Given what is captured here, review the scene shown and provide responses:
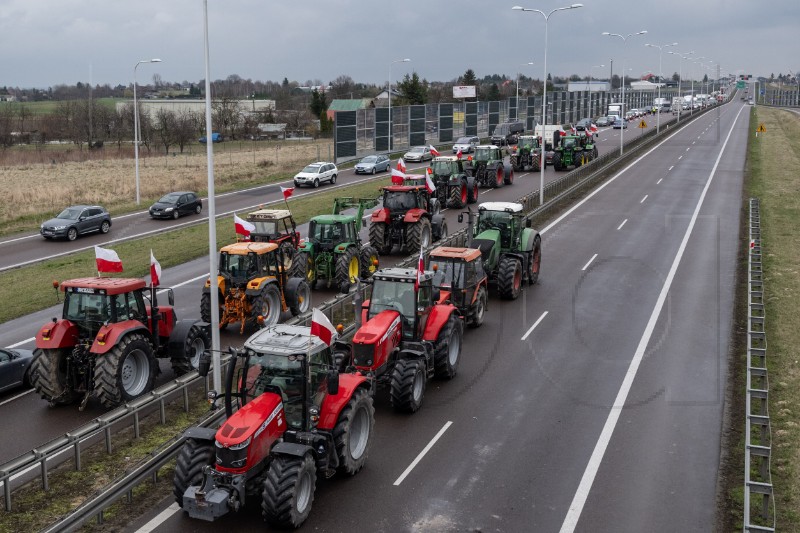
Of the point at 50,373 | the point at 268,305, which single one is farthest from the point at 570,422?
the point at 50,373

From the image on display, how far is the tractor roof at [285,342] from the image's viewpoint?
11616 mm

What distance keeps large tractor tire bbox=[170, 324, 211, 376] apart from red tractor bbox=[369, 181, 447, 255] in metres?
13.3

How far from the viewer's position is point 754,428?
14602mm

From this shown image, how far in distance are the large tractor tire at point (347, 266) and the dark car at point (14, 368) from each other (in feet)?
32.1

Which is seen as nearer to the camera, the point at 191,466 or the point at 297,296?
the point at 191,466

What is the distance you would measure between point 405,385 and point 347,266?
991 centimetres

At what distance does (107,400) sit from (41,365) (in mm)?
1546

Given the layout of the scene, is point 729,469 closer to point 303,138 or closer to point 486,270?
point 486,270

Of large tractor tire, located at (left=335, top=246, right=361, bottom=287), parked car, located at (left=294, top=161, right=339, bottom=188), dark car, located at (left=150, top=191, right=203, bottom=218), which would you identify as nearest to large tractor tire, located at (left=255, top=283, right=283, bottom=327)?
large tractor tire, located at (left=335, top=246, right=361, bottom=287)

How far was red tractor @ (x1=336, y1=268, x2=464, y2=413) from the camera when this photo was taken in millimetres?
14969

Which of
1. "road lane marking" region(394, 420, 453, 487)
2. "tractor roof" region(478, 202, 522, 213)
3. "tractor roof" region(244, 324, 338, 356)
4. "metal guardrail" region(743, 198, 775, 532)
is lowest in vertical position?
"road lane marking" region(394, 420, 453, 487)

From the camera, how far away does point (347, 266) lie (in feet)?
80.3

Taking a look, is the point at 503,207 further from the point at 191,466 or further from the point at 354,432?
the point at 191,466

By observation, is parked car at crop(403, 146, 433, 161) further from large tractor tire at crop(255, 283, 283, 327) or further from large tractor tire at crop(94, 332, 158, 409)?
large tractor tire at crop(94, 332, 158, 409)
